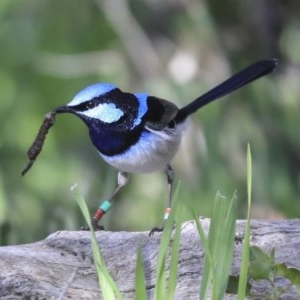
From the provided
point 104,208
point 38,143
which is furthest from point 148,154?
point 38,143

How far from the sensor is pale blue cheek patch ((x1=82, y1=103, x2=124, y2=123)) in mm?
2967

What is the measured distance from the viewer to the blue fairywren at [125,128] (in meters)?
2.96

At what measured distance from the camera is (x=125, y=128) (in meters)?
3.07

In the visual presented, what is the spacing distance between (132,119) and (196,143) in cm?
218

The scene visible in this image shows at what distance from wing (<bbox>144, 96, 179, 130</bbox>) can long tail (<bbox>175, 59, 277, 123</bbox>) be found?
0.05 meters

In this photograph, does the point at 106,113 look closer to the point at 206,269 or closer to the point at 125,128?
the point at 125,128

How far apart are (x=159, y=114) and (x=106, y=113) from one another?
0.25 m

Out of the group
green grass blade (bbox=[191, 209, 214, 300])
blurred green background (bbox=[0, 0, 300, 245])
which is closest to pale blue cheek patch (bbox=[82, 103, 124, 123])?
blurred green background (bbox=[0, 0, 300, 245])

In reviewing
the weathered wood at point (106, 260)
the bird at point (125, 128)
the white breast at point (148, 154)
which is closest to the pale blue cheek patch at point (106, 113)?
the bird at point (125, 128)

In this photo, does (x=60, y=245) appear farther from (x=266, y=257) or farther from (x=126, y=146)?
(x=266, y=257)

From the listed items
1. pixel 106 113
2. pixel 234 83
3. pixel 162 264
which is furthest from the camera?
pixel 234 83

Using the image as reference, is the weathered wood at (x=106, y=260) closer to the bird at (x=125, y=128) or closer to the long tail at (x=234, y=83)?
the bird at (x=125, y=128)

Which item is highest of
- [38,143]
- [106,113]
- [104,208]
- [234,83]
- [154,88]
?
[154,88]

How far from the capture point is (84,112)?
2959 mm
